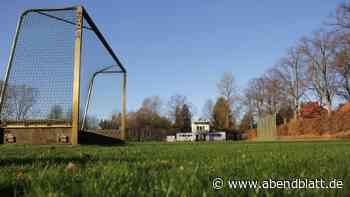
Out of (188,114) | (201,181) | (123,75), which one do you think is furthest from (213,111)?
(201,181)

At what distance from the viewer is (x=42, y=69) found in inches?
444

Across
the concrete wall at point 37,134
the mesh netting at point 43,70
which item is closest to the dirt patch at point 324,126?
the mesh netting at point 43,70

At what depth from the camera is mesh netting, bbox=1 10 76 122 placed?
10.9m

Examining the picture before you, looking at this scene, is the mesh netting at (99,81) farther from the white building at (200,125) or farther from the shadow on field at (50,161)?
the white building at (200,125)

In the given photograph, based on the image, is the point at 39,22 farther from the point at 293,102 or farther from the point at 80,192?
the point at 293,102

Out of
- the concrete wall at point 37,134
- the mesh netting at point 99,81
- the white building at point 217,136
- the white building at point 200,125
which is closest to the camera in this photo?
the concrete wall at point 37,134

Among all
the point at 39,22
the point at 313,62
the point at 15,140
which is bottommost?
the point at 15,140

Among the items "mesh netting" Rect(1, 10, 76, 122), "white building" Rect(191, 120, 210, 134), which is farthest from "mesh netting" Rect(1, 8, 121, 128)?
"white building" Rect(191, 120, 210, 134)

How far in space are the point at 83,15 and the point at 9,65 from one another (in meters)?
2.76

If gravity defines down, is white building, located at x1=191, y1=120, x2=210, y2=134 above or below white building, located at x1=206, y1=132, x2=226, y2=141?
above

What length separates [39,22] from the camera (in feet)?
38.8

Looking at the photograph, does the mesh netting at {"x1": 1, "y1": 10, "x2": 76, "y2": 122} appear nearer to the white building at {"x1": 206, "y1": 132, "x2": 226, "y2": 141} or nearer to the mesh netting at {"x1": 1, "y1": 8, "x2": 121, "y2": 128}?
the mesh netting at {"x1": 1, "y1": 8, "x2": 121, "y2": 128}

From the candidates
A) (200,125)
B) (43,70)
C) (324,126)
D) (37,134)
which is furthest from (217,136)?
(37,134)

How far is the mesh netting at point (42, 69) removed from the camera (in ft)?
35.7
